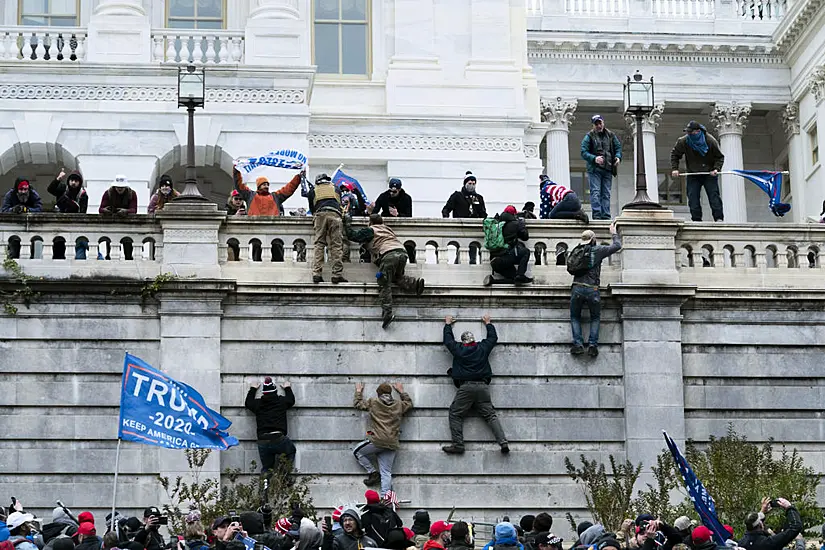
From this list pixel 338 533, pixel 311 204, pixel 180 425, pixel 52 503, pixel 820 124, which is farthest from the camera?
pixel 820 124

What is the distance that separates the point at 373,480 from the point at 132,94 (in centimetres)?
1399

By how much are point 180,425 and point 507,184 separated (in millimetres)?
18126

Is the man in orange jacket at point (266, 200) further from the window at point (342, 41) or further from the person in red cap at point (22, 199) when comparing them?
the window at point (342, 41)

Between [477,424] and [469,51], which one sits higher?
[469,51]

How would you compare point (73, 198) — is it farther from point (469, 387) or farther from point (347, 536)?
point (347, 536)

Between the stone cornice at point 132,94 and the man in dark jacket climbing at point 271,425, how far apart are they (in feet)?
39.9

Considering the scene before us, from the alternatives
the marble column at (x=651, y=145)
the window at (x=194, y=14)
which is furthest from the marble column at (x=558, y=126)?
the window at (x=194, y=14)

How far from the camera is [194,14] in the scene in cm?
4794

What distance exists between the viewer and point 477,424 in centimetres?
3512

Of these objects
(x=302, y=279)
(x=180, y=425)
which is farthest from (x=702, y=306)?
(x=180, y=425)

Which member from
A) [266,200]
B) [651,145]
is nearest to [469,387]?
[266,200]

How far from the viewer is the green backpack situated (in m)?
35.5

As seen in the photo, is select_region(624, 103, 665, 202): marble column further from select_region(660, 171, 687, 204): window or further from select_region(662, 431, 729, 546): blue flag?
select_region(662, 431, 729, 546): blue flag

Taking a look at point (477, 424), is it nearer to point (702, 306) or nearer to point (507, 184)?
point (702, 306)
